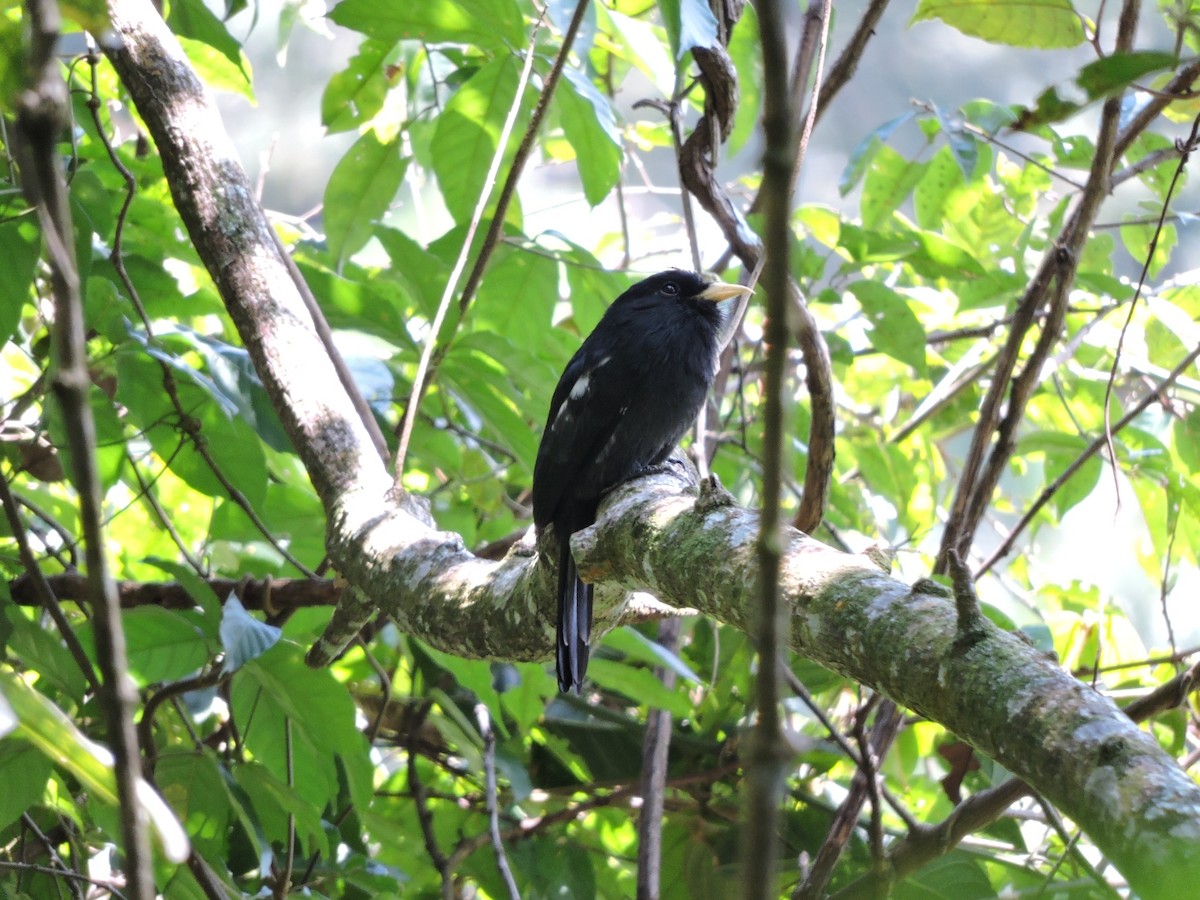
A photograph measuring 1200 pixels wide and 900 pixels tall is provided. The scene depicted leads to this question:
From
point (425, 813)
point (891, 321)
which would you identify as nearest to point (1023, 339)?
point (891, 321)

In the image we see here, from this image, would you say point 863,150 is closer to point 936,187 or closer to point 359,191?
point 936,187

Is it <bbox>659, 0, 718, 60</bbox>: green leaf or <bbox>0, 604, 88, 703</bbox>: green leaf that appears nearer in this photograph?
<bbox>659, 0, 718, 60</bbox>: green leaf

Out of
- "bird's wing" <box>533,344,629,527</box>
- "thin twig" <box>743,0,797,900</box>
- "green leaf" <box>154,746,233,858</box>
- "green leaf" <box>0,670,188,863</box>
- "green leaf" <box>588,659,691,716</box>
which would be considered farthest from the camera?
"green leaf" <box>588,659,691,716</box>

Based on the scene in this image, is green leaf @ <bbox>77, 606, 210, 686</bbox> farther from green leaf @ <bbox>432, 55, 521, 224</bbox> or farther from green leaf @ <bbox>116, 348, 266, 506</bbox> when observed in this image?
green leaf @ <bbox>432, 55, 521, 224</bbox>

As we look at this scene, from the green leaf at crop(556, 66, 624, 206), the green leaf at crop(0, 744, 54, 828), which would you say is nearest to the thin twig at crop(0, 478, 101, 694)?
the green leaf at crop(0, 744, 54, 828)

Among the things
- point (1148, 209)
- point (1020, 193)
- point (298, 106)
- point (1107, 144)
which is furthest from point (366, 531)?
point (298, 106)

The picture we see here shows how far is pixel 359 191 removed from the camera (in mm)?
2859

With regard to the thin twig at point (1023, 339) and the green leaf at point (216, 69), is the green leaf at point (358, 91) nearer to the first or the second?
the green leaf at point (216, 69)

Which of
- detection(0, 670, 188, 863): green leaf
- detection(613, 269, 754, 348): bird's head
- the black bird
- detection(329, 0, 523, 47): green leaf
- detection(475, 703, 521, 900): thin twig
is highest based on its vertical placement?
detection(329, 0, 523, 47): green leaf

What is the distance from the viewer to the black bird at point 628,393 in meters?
2.26

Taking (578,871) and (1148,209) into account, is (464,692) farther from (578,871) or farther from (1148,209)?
(1148,209)

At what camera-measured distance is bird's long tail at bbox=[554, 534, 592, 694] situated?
1.61m

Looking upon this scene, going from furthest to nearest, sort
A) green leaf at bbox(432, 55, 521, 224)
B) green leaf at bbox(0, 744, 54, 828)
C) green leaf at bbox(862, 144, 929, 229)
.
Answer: green leaf at bbox(862, 144, 929, 229), green leaf at bbox(432, 55, 521, 224), green leaf at bbox(0, 744, 54, 828)

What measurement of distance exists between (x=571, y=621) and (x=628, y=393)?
0.92m
